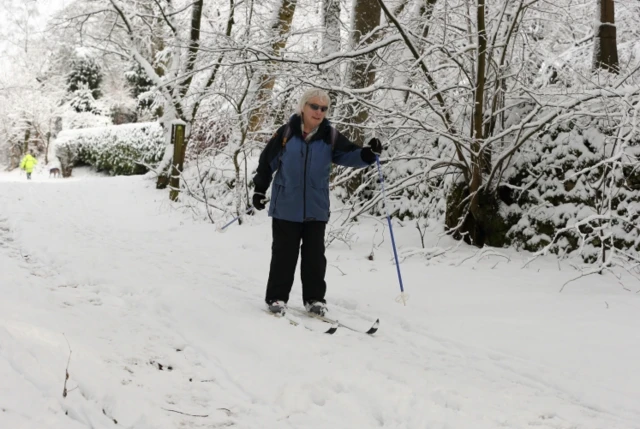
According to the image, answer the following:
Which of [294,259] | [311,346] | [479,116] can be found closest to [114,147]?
[479,116]

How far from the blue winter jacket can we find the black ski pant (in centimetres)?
10

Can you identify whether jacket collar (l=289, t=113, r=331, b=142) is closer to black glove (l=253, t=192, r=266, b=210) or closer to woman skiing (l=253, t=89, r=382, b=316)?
woman skiing (l=253, t=89, r=382, b=316)

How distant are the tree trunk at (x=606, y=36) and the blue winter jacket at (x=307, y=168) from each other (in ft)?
12.9

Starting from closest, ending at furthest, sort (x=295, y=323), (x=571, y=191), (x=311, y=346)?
(x=311, y=346) < (x=295, y=323) < (x=571, y=191)

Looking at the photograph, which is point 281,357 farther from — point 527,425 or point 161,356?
point 527,425

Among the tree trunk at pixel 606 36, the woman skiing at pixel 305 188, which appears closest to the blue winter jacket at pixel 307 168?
the woman skiing at pixel 305 188

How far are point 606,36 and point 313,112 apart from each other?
4.38m

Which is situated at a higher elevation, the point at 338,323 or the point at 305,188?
the point at 305,188

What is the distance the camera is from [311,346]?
3.26 metres

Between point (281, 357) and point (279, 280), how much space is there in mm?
1072

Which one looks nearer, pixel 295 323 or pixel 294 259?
pixel 295 323

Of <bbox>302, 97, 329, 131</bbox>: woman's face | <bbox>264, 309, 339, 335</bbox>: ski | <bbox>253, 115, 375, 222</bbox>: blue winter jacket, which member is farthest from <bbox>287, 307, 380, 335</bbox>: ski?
<bbox>302, 97, 329, 131</bbox>: woman's face

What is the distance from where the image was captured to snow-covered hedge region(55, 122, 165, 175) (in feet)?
65.1

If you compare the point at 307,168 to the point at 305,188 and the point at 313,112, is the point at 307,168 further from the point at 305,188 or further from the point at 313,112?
the point at 313,112
